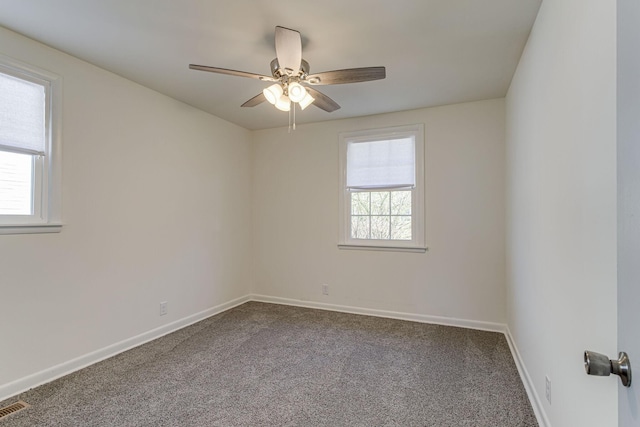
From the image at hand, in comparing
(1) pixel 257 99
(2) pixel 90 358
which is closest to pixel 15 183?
(2) pixel 90 358

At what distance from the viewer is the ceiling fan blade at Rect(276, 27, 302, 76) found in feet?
6.11

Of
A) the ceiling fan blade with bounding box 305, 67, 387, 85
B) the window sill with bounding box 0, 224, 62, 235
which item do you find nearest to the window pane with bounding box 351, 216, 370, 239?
the ceiling fan blade with bounding box 305, 67, 387, 85

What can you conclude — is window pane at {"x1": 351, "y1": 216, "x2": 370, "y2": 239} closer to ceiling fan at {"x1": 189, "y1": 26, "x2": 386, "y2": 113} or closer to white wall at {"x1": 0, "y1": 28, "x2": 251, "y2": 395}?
white wall at {"x1": 0, "y1": 28, "x2": 251, "y2": 395}

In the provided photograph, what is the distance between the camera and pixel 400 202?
154 inches

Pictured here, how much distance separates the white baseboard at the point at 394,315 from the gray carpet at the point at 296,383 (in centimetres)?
15

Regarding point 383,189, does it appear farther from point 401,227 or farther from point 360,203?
point 401,227

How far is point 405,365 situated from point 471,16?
254 cm

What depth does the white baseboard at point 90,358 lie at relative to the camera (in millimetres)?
2219

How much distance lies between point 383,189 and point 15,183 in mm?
3341

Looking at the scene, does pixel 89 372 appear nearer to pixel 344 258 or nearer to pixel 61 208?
pixel 61 208

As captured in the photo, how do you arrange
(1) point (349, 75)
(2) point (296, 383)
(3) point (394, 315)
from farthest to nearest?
(3) point (394, 315)
(2) point (296, 383)
(1) point (349, 75)

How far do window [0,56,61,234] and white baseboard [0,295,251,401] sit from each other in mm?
1020

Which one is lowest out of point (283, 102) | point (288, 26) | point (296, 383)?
point (296, 383)

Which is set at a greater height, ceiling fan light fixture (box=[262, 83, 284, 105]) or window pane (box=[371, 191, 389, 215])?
ceiling fan light fixture (box=[262, 83, 284, 105])
